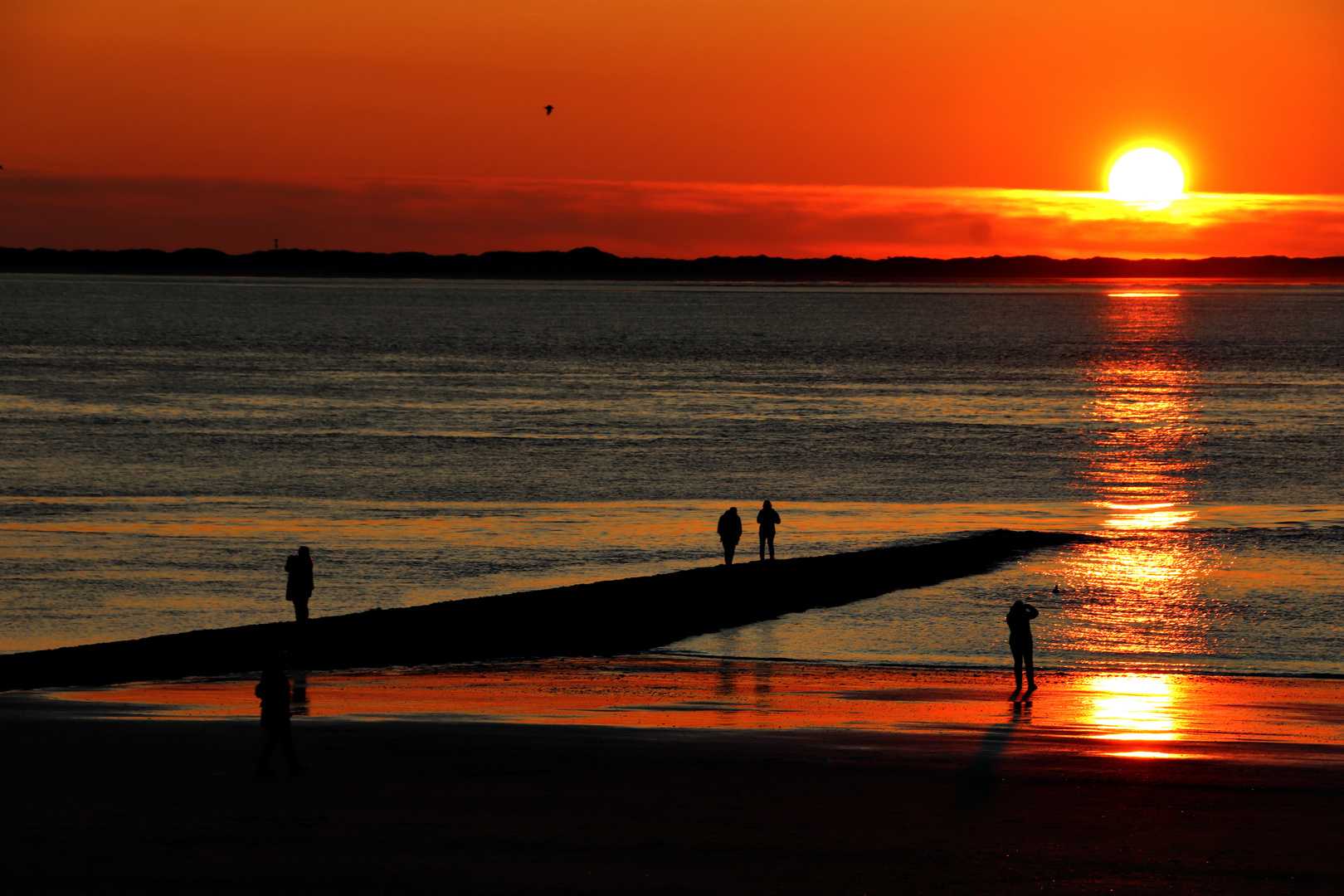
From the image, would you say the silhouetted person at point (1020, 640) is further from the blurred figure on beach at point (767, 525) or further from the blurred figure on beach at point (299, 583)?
the blurred figure on beach at point (767, 525)

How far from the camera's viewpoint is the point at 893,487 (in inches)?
2127

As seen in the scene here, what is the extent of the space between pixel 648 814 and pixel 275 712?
→ 148 inches

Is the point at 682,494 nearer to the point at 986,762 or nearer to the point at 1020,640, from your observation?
the point at 1020,640

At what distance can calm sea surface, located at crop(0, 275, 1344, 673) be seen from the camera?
1116 inches

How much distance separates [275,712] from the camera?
13.3m

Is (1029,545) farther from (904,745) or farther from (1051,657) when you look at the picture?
(904,745)

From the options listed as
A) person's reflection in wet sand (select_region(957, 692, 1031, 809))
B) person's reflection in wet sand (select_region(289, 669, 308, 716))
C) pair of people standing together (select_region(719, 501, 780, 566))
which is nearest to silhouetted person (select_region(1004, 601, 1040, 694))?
person's reflection in wet sand (select_region(957, 692, 1031, 809))

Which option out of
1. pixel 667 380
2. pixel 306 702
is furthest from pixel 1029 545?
pixel 667 380

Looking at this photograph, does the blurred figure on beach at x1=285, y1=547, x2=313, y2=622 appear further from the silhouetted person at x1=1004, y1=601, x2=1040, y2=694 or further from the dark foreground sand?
the silhouetted person at x1=1004, y1=601, x2=1040, y2=694

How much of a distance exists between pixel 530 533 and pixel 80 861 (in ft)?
99.5

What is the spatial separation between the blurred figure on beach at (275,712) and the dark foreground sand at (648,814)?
212 mm

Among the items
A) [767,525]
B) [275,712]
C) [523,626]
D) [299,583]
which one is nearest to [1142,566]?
[767,525]

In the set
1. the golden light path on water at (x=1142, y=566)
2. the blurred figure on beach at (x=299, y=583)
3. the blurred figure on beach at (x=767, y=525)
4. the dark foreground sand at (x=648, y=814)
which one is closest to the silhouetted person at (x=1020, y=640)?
the golden light path on water at (x=1142, y=566)

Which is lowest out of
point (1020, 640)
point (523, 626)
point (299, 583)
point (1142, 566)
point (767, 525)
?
point (1020, 640)
